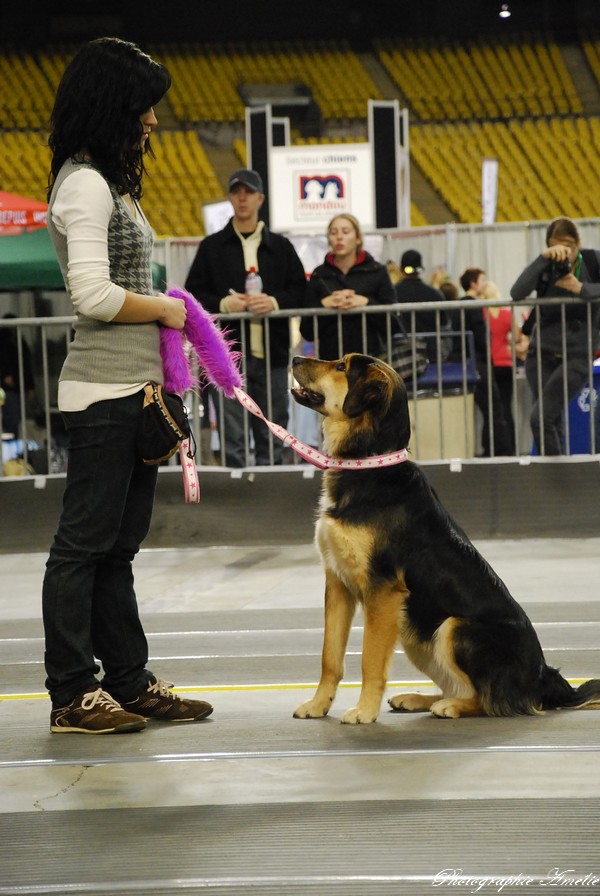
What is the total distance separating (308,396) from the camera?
4.09 metres

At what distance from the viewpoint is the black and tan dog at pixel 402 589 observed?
3812 millimetres

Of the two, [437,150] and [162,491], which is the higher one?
[437,150]

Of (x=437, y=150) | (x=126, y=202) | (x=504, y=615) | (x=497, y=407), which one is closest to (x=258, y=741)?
(x=504, y=615)

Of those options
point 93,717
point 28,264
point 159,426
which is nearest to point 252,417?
point 28,264

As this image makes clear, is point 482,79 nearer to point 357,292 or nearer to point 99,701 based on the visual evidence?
point 357,292

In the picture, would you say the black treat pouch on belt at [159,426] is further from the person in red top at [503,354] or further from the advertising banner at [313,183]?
the advertising banner at [313,183]

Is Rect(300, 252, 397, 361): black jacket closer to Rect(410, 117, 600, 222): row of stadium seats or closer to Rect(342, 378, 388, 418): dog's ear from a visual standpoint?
A: Rect(342, 378, 388, 418): dog's ear

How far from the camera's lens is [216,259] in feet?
27.2

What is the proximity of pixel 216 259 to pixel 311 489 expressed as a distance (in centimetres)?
178

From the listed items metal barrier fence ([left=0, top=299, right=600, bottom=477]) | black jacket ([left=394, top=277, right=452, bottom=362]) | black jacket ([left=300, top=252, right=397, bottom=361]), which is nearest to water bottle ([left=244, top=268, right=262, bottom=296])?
metal barrier fence ([left=0, top=299, right=600, bottom=477])

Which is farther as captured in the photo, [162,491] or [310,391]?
[162,491]

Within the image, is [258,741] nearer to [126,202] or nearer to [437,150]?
[126,202]

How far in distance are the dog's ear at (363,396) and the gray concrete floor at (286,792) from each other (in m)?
1.06

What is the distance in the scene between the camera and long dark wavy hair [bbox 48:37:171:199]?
3.66 meters
